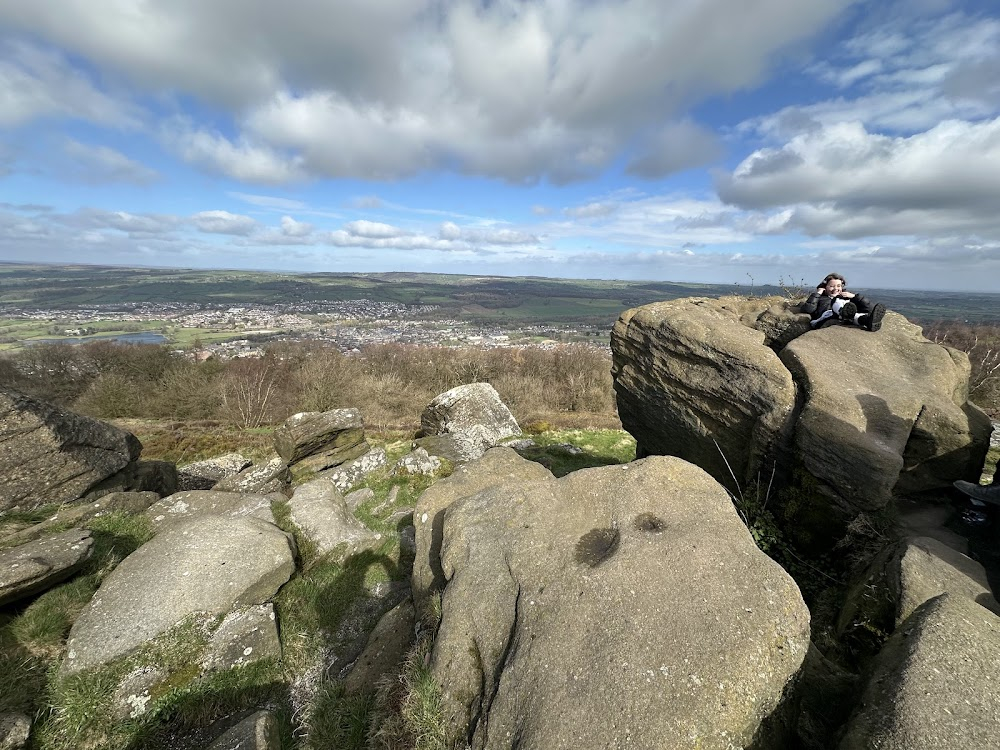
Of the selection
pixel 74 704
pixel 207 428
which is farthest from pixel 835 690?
pixel 207 428

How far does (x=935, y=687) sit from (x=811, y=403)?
19.6 feet

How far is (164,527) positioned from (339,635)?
596cm

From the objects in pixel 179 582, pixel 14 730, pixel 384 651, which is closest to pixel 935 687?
pixel 384 651

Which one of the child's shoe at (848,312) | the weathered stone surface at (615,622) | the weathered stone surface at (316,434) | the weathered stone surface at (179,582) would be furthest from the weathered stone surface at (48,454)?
the child's shoe at (848,312)

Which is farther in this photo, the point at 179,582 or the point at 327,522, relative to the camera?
the point at 327,522

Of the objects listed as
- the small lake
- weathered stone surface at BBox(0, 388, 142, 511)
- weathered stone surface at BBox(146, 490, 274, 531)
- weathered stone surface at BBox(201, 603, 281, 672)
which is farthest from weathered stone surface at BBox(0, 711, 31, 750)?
the small lake

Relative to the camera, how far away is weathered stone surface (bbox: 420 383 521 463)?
20812 millimetres

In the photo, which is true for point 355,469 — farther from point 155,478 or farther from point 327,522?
point 155,478

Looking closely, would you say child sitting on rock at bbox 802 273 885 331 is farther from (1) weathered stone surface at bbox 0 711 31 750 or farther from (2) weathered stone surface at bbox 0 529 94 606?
(2) weathered stone surface at bbox 0 529 94 606

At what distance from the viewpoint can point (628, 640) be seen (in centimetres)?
450

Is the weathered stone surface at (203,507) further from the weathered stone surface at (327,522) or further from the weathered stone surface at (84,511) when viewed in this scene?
the weathered stone surface at (327,522)

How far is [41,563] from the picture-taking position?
7289 mm

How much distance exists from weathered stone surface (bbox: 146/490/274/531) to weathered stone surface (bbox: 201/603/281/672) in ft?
10.6

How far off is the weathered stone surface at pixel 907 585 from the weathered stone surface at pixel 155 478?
17.3 metres
